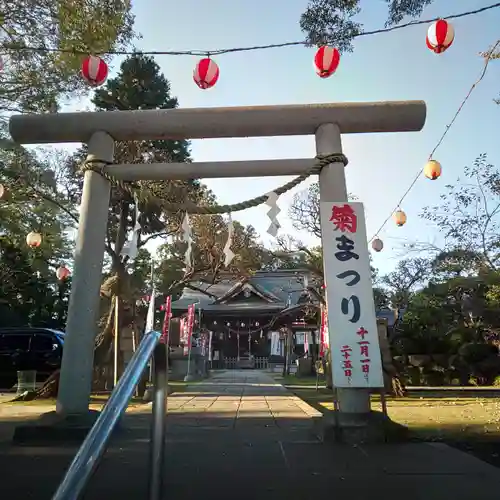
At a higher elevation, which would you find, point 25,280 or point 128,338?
point 25,280

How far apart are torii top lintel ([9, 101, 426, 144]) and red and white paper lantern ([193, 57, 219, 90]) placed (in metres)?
1.00

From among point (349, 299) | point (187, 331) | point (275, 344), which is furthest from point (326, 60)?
point (275, 344)

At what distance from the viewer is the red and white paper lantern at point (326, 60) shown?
19.3ft

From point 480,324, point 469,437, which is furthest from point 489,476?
point 480,324

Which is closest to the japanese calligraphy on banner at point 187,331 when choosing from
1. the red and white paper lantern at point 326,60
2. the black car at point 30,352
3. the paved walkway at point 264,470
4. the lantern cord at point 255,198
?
the black car at point 30,352

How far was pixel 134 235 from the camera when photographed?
20.4ft

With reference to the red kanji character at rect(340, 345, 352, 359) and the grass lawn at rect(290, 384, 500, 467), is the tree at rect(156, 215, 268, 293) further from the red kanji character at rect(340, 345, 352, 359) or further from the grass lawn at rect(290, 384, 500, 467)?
the red kanji character at rect(340, 345, 352, 359)

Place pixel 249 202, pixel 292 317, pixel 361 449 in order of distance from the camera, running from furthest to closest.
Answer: pixel 292 317 < pixel 249 202 < pixel 361 449

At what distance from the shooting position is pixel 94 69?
5.96m

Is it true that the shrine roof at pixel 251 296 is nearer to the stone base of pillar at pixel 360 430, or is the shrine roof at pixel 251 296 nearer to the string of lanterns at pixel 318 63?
the string of lanterns at pixel 318 63

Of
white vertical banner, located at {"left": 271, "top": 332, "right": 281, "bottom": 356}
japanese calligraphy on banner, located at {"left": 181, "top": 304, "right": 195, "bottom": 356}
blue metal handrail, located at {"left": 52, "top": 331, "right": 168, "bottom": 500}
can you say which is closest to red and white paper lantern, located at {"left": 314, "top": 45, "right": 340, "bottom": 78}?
blue metal handrail, located at {"left": 52, "top": 331, "right": 168, "bottom": 500}

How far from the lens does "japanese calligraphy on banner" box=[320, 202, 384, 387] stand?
15.3 ft

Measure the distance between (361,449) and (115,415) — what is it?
3.26 m

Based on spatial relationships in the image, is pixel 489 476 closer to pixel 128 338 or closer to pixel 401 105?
pixel 401 105
